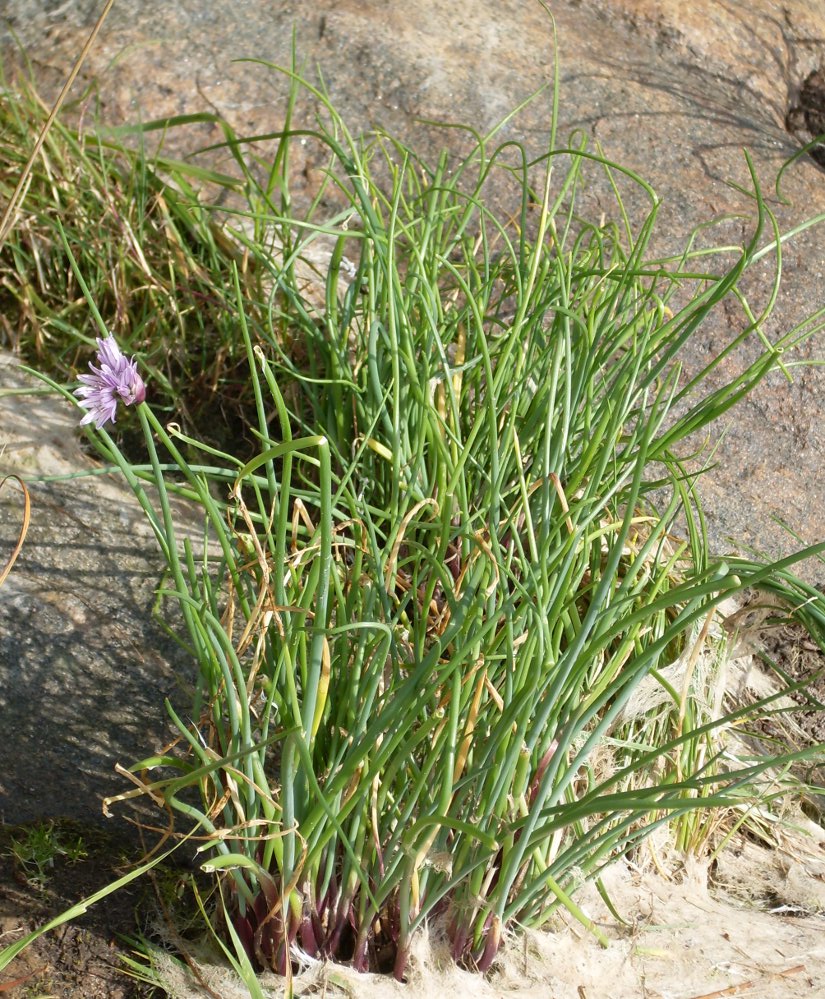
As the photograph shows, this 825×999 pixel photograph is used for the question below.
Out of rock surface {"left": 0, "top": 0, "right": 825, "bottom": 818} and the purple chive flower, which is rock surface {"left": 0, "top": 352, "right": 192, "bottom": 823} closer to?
the purple chive flower

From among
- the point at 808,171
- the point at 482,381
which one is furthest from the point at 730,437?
the point at 808,171

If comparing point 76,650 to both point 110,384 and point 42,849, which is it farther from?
point 110,384

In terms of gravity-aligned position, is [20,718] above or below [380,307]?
below

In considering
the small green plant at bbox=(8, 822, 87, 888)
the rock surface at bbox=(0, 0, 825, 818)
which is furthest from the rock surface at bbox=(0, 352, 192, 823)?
the rock surface at bbox=(0, 0, 825, 818)

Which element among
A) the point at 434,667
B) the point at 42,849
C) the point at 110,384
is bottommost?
the point at 42,849

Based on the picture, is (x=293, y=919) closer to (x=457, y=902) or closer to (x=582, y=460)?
(x=457, y=902)

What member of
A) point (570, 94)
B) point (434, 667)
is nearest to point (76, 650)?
point (434, 667)

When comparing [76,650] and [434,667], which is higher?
[434,667]
